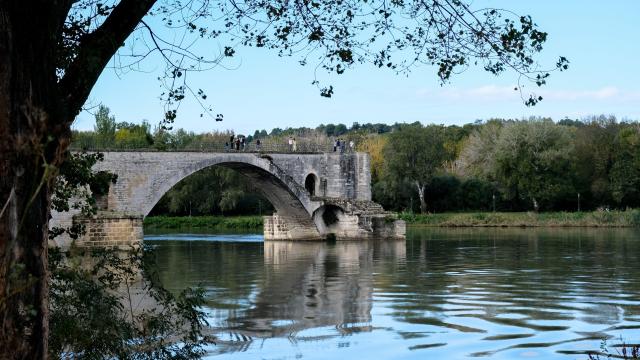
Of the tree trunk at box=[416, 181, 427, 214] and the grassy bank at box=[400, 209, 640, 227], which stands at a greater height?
the tree trunk at box=[416, 181, 427, 214]

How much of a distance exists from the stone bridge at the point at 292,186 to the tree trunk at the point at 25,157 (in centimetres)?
2860

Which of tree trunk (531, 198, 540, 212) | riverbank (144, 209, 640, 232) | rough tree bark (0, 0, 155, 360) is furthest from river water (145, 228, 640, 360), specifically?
tree trunk (531, 198, 540, 212)

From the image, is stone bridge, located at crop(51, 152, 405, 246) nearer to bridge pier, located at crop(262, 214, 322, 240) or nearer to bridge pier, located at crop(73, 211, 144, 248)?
bridge pier, located at crop(262, 214, 322, 240)

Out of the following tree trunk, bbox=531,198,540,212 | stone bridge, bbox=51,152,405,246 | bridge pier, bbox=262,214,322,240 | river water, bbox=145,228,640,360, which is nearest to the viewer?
river water, bbox=145,228,640,360

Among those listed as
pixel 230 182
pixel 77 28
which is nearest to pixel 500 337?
pixel 77 28

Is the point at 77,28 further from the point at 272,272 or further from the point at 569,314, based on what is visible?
the point at 272,272

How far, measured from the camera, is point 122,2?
6254 mm

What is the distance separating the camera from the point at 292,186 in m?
40.7

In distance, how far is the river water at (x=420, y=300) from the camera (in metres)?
11.4

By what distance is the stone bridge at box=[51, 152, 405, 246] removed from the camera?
3441cm

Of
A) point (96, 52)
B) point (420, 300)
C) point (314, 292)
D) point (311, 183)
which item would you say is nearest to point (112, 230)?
point (314, 292)

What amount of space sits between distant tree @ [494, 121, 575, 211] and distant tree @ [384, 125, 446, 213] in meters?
4.34

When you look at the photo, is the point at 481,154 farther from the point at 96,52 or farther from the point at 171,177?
the point at 96,52

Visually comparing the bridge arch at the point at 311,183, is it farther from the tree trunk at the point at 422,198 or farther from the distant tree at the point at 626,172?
the distant tree at the point at 626,172
